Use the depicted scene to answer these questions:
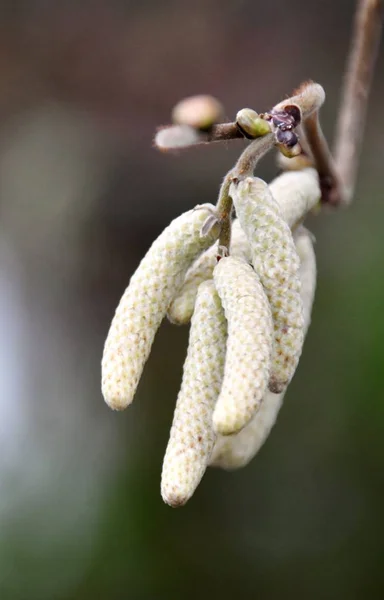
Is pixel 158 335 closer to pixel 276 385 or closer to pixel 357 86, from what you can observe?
pixel 357 86

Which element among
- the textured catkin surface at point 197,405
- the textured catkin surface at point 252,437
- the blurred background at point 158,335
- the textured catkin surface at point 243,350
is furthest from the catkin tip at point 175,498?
the blurred background at point 158,335

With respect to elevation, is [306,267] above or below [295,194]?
below

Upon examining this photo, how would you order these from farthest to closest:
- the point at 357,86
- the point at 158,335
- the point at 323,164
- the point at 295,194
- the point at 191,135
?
the point at 158,335 → the point at 357,86 → the point at 323,164 → the point at 295,194 → the point at 191,135

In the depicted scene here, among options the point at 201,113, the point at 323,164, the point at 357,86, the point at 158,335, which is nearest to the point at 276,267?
the point at 201,113

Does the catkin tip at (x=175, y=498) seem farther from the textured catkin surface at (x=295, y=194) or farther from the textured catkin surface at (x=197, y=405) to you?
the textured catkin surface at (x=295, y=194)

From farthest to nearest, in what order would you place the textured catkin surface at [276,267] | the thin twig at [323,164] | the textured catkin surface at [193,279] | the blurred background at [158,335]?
the blurred background at [158,335], the thin twig at [323,164], the textured catkin surface at [193,279], the textured catkin surface at [276,267]
